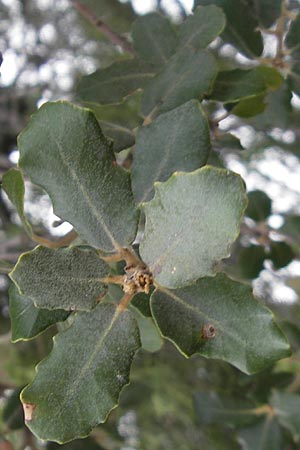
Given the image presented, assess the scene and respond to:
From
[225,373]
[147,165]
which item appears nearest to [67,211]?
[147,165]

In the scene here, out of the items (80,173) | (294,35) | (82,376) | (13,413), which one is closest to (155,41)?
(294,35)

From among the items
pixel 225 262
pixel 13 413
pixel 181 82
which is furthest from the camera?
pixel 225 262

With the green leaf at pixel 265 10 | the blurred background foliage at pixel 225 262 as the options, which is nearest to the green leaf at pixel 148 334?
the blurred background foliage at pixel 225 262

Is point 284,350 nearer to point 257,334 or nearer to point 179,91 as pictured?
point 257,334

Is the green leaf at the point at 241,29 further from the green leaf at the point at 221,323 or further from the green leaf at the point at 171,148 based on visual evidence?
the green leaf at the point at 221,323

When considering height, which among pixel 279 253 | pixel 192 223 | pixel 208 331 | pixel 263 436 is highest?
pixel 192 223

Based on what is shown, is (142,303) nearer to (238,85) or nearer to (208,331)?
(208,331)
